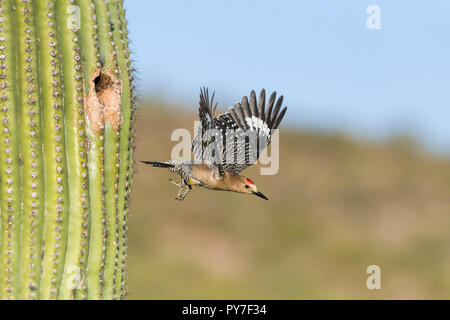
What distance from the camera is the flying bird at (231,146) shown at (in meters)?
4.55

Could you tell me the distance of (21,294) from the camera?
3.73 meters

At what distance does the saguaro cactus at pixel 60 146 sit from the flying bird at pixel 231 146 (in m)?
0.72

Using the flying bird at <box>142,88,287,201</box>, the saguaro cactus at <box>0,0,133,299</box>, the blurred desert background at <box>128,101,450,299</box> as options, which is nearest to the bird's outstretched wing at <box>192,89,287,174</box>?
the flying bird at <box>142,88,287,201</box>

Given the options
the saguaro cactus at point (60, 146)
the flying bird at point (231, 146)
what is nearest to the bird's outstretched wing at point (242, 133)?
the flying bird at point (231, 146)

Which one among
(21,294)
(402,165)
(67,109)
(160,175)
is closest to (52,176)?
(67,109)

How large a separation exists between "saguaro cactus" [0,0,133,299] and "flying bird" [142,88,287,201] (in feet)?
2.37

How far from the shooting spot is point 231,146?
462 cm

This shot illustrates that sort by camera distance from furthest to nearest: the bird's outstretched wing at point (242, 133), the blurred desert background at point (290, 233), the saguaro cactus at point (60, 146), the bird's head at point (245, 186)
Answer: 1. the blurred desert background at point (290, 233)
2. the bird's head at point (245, 186)
3. the bird's outstretched wing at point (242, 133)
4. the saguaro cactus at point (60, 146)

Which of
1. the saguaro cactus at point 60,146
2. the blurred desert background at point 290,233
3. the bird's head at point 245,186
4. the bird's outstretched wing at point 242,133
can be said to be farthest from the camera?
the blurred desert background at point 290,233

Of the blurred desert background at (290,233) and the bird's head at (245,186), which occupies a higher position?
the blurred desert background at (290,233)

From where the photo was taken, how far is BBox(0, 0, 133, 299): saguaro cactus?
3.62 metres

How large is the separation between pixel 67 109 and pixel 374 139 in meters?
14.3

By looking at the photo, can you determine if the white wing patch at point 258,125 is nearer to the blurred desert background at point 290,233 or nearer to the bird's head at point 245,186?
the bird's head at point 245,186

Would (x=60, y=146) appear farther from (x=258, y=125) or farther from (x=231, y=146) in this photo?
(x=258, y=125)
